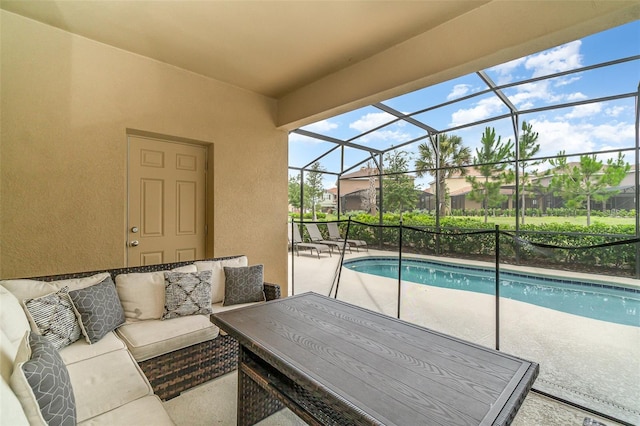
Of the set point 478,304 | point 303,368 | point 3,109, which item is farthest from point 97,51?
point 478,304

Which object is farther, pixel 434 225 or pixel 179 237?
pixel 434 225

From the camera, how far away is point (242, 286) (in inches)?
109

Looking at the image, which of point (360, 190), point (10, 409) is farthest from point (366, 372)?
point (360, 190)

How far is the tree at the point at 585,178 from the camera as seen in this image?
20.2 ft

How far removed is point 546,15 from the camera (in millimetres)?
1953

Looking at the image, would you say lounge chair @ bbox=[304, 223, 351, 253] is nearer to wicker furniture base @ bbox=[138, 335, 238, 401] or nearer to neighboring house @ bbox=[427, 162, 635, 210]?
neighboring house @ bbox=[427, 162, 635, 210]

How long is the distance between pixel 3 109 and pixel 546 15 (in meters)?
4.15

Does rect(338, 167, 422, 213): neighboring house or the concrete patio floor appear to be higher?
rect(338, 167, 422, 213): neighboring house

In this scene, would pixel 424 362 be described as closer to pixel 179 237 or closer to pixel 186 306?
pixel 186 306

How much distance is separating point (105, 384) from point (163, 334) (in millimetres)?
610

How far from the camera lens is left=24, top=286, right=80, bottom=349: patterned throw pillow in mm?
1711

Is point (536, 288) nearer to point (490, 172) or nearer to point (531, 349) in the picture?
point (490, 172)

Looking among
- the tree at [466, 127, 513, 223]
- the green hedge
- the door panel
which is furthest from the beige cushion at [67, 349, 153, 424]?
the tree at [466, 127, 513, 223]

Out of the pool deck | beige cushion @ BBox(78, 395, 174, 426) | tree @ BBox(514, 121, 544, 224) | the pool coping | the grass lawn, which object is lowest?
the pool deck
